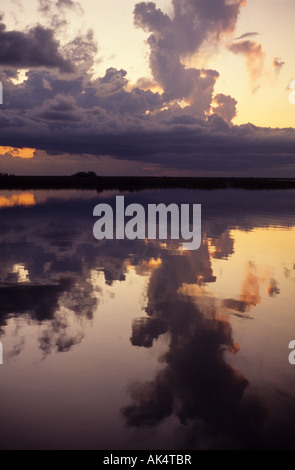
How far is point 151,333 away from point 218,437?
414 centimetres

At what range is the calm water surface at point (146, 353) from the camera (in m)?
6.52

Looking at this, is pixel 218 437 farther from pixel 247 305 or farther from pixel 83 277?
pixel 83 277

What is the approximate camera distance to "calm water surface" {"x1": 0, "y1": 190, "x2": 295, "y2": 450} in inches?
257

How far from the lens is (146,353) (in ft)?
30.2

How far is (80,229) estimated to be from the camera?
29172mm
